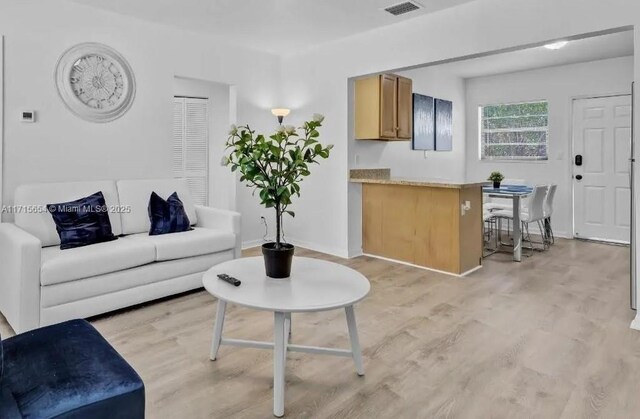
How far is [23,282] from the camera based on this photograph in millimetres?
2562

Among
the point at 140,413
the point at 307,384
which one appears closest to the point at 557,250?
the point at 307,384

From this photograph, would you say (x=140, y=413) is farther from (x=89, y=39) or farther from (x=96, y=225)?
(x=89, y=39)

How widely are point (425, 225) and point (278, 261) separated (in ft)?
8.24

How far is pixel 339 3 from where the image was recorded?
11.9 feet

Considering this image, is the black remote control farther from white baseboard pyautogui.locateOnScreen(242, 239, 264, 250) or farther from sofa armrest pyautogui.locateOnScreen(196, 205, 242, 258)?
white baseboard pyautogui.locateOnScreen(242, 239, 264, 250)

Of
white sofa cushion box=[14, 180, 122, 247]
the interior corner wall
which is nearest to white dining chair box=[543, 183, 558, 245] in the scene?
the interior corner wall

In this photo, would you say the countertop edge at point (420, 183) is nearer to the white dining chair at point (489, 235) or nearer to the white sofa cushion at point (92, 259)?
the white dining chair at point (489, 235)

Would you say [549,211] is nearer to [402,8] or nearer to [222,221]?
[402,8]

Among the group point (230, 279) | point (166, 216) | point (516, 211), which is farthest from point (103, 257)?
point (516, 211)

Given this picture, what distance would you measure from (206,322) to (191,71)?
9.12 feet

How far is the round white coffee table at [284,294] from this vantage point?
1831 millimetres

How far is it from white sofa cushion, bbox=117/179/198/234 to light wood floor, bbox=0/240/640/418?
779 mm

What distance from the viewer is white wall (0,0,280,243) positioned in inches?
133

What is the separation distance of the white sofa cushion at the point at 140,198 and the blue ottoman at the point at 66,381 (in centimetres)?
215
